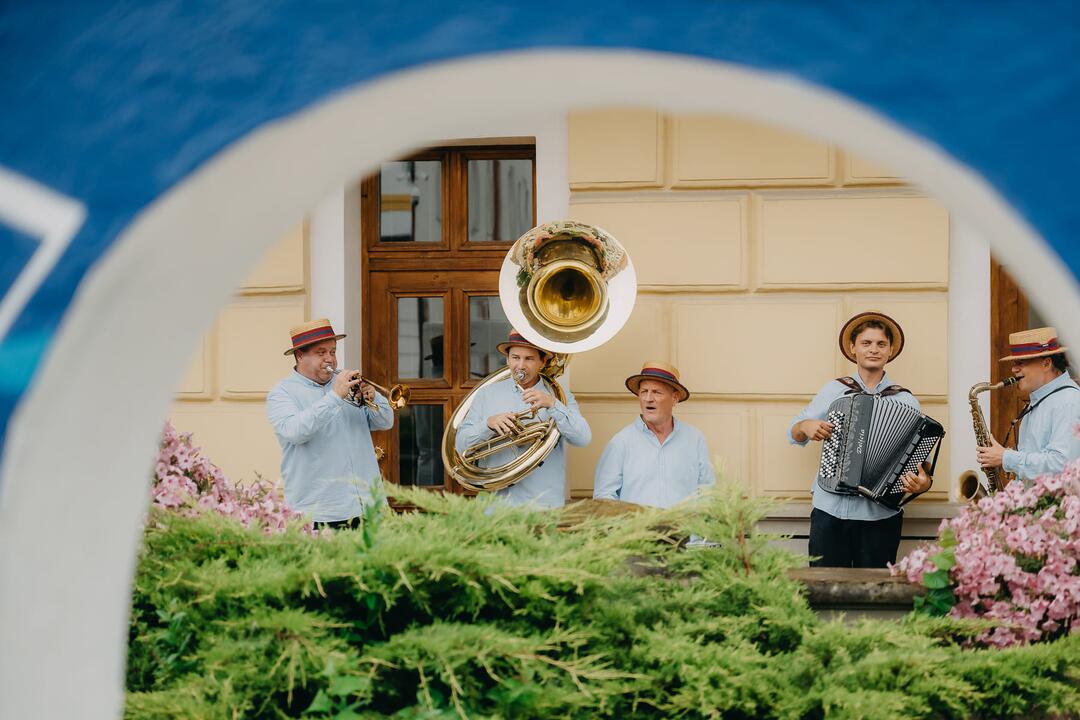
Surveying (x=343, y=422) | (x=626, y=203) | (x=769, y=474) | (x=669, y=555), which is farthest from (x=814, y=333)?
(x=669, y=555)

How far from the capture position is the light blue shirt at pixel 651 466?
5.32 meters

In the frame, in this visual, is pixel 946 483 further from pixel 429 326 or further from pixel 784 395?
pixel 429 326

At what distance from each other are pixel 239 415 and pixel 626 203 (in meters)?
2.28

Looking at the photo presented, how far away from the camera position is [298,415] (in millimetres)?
5035

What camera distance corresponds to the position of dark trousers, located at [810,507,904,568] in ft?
17.0

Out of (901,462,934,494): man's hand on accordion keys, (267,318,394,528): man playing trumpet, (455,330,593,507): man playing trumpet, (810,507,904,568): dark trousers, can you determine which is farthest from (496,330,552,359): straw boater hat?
(901,462,934,494): man's hand on accordion keys

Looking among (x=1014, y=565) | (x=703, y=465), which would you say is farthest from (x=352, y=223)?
(x=1014, y=565)

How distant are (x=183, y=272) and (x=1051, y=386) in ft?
13.2

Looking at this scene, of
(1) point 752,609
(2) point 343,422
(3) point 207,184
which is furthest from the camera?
(2) point 343,422

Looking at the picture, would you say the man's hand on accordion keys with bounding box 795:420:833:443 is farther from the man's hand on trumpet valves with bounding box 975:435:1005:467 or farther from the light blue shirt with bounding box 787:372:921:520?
the man's hand on trumpet valves with bounding box 975:435:1005:467

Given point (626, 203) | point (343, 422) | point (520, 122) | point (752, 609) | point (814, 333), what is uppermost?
point (520, 122)

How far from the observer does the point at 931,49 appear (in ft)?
5.02

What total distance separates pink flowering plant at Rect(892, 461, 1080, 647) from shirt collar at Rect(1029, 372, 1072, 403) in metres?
1.55

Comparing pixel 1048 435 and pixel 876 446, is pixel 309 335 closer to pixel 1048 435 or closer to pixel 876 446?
pixel 876 446
